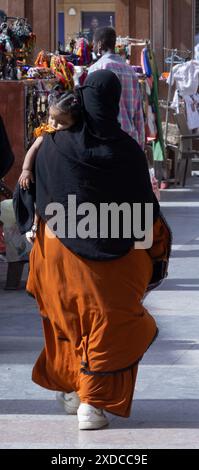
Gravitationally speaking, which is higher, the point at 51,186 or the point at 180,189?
the point at 51,186

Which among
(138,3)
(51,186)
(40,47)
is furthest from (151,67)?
(51,186)

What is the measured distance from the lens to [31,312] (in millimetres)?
8609

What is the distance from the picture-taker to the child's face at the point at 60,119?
18.8 ft

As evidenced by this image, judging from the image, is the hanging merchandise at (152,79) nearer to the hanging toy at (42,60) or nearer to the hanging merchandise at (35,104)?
the hanging toy at (42,60)

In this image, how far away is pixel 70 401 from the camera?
5938 millimetres

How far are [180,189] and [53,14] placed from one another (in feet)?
12.8

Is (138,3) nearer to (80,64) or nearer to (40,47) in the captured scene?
(40,47)

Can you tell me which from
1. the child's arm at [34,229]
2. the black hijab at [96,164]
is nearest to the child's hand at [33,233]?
the child's arm at [34,229]

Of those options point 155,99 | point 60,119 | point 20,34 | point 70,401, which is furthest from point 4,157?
point 155,99

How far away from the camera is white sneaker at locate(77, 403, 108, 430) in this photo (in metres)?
5.67

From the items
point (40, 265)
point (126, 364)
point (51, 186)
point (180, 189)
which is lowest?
point (180, 189)

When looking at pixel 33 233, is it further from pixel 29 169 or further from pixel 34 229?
pixel 29 169
